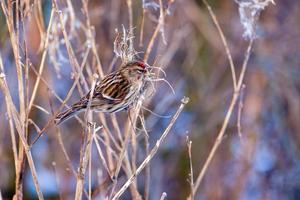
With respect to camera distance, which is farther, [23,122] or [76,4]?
[76,4]

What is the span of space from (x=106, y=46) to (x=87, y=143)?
479 cm

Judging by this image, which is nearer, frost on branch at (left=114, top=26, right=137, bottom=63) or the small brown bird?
frost on branch at (left=114, top=26, right=137, bottom=63)

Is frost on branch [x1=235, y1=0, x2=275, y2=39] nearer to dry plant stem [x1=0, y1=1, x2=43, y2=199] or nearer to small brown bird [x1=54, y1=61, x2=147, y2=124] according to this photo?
small brown bird [x1=54, y1=61, x2=147, y2=124]

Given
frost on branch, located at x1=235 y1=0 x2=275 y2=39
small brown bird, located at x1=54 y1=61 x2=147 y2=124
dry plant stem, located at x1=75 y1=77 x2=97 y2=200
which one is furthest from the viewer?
frost on branch, located at x1=235 y1=0 x2=275 y2=39

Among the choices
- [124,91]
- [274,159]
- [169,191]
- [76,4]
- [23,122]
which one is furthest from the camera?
[169,191]

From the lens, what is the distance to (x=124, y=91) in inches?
136

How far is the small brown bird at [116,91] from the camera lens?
327 centimetres

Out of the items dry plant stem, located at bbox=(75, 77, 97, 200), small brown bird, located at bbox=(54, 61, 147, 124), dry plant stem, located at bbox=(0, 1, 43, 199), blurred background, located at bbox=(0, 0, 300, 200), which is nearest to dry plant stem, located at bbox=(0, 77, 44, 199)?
dry plant stem, located at bbox=(0, 1, 43, 199)

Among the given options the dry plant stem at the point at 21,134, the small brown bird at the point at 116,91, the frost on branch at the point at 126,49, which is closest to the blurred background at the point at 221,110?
the small brown bird at the point at 116,91

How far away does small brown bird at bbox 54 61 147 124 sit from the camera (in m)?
3.27

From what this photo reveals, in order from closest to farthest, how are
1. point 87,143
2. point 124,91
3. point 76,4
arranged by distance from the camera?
point 87,143, point 124,91, point 76,4

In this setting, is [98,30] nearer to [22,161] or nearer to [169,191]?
[169,191]

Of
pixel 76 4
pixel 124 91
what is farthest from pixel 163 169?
pixel 124 91

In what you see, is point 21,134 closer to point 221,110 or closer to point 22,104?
point 22,104
